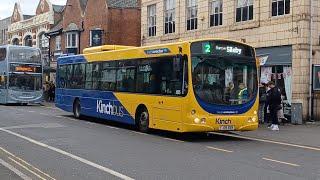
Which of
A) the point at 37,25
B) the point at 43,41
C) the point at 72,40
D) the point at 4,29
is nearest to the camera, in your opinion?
the point at 72,40

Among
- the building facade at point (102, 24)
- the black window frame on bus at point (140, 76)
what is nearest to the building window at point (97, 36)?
the building facade at point (102, 24)

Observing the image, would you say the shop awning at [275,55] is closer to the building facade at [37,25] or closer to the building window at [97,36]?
the building window at [97,36]

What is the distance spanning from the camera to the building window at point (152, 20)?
115 feet

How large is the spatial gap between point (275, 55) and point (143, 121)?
8.92 metres

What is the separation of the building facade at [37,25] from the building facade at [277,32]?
29.6m

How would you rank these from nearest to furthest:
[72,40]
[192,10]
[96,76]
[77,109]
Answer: [96,76] → [77,109] → [192,10] → [72,40]

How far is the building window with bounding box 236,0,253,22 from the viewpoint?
2612 cm

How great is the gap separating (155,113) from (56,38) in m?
41.0

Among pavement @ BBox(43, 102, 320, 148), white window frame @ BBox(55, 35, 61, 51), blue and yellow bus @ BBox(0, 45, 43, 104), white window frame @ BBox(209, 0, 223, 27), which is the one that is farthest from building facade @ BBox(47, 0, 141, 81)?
pavement @ BBox(43, 102, 320, 148)

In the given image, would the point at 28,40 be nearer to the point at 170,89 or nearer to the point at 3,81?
the point at 3,81

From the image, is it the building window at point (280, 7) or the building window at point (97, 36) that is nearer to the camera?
the building window at point (280, 7)

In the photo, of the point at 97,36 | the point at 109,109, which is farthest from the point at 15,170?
the point at 97,36

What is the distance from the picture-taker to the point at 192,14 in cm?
3092

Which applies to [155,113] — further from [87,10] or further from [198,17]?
[87,10]
